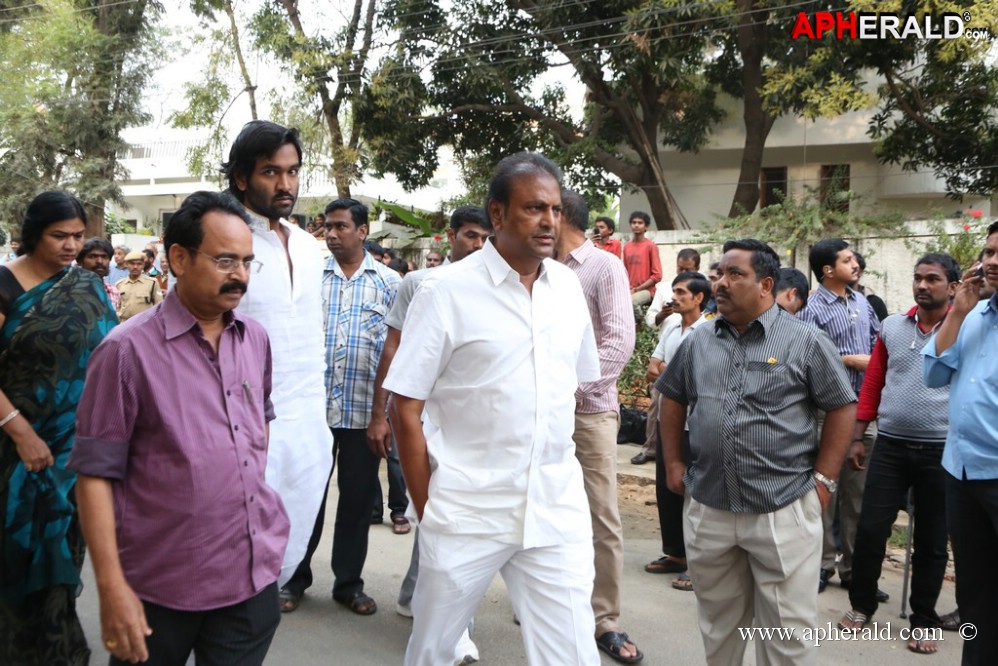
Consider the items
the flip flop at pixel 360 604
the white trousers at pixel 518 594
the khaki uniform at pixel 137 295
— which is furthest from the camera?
the khaki uniform at pixel 137 295

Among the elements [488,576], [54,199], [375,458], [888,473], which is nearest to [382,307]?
[375,458]

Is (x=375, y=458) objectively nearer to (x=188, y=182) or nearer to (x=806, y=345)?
(x=806, y=345)

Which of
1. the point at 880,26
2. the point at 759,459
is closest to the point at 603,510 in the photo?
the point at 759,459

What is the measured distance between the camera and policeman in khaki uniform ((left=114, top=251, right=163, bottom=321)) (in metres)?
11.1

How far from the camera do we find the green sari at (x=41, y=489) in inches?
140

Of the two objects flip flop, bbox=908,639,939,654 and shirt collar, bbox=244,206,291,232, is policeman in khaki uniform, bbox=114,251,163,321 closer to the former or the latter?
shirt collar, bbox=244,206,291,232

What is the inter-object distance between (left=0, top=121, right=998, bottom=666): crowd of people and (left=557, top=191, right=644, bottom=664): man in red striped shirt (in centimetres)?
2

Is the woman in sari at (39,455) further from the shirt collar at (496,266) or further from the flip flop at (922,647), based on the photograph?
the flip flop at (922,647)

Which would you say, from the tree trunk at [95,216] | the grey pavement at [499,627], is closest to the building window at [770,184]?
the grey pavement at [499,627]

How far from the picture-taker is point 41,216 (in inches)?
148

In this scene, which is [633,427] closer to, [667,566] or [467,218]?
[667,566]

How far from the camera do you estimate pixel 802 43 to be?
13578mm

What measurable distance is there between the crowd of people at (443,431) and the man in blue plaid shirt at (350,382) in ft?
0.05

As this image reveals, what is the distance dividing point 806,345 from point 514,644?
2.18 metres
